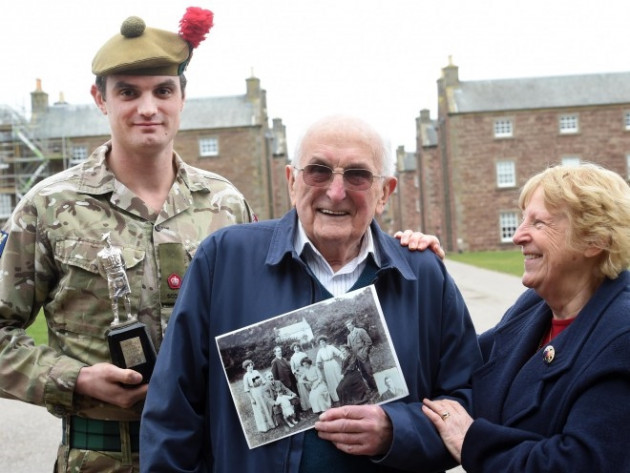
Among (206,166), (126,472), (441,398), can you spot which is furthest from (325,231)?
(206,166)

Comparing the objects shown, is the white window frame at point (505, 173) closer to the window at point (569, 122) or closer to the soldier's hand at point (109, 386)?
the window at point (569, 122)

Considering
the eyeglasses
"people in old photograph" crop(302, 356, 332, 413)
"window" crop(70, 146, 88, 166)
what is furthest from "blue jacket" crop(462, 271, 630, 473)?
"window" crop(70, 146, 88, 166)

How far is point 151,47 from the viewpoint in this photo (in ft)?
11.1

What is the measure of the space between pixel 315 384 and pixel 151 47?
5.32 feet

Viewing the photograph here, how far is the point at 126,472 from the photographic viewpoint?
3.24 m

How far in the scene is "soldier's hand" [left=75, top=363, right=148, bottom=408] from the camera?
303 centimetres

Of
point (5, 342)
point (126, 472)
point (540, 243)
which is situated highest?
point (540, 243)

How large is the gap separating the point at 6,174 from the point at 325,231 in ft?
174

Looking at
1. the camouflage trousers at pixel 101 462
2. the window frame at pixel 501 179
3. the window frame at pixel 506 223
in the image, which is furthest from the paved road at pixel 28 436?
the window frame at pixel 501 179

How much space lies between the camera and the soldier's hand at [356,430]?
276 cm

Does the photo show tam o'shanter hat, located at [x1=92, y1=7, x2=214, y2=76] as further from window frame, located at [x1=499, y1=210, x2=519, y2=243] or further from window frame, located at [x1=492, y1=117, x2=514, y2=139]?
window frame, located at [x1=492, y1=117, x2=514, y2=139]

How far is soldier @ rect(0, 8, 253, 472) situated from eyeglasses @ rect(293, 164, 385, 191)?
81cm

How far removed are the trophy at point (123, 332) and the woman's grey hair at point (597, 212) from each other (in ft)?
5.38

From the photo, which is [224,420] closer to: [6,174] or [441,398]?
[441,398]
